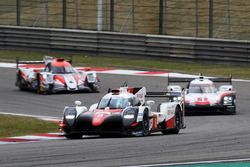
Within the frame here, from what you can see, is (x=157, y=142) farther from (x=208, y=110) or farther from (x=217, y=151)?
(x=208, y=110)

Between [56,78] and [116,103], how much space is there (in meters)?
8.94

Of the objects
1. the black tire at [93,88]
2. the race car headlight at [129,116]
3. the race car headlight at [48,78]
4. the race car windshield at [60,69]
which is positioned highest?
the race car windshield at [60,69]

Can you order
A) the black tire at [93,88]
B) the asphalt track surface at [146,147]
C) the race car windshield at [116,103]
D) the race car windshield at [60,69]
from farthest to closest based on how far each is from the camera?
1. the race car windshield at [60,69]
2. the black tire at [93,88]
3. the race car windshield at [116,103]
4. the asphalt track surface at [146,147]

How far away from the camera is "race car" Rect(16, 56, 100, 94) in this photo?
2955cm

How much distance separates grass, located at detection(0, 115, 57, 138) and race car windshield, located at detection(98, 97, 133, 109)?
1611mm

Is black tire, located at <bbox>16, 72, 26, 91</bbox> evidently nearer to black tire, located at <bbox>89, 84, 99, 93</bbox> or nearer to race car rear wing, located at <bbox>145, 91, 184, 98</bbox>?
black tire, located at <bbox>89, 84, 99, 93</bbox>

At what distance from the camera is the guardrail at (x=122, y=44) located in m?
34.8

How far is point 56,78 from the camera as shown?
97.1 ft

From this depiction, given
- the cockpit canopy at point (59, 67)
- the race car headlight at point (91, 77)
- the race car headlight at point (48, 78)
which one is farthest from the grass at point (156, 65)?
the race car headlight at point (48, 78)

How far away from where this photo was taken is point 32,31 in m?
39.3

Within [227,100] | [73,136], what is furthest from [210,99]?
[73,136]

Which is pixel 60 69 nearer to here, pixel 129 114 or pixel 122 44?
pixel 122 44

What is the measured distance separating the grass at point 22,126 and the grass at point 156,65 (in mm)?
10570

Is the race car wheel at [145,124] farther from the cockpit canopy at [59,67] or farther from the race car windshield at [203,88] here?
the cockpit canopy at [59,67]
